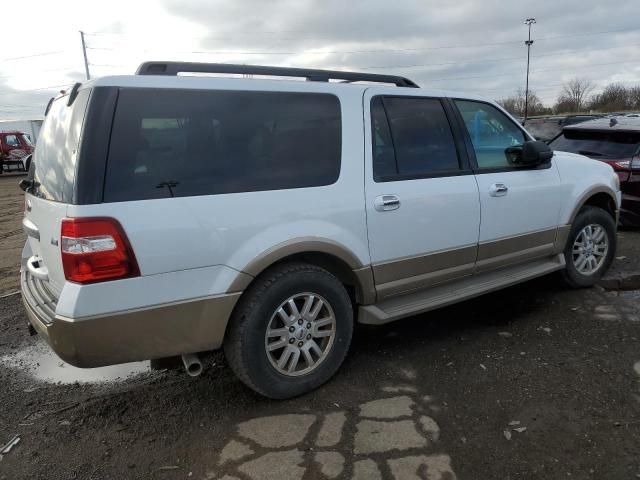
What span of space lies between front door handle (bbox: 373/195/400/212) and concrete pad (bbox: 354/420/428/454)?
1258 millimetres

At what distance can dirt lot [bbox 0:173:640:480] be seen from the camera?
2564mm

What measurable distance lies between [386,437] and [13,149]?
27.7m

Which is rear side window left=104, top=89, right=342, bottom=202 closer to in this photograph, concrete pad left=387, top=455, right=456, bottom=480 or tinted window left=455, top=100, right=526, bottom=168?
tinted window left=455, top=100, right=526, bottom=168

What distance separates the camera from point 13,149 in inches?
998

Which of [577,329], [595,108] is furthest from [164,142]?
[595,108]

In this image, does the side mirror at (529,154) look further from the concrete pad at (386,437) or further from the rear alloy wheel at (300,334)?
the concrete pad at (386,437)

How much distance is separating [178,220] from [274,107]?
0.90 m

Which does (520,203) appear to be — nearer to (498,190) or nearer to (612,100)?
(498,190)

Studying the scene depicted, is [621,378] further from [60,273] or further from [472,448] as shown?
[60,273]

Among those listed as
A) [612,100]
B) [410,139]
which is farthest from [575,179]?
[612,100]

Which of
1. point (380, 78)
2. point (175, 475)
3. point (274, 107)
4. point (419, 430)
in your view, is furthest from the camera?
point (380, 78)

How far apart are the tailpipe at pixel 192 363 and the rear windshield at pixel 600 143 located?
20.5ft

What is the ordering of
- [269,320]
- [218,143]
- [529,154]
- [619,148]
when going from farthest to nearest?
1. [619,148]
2. [529,154]
3. [269,320]
4. [218,143]

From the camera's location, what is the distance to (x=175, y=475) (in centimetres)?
253
